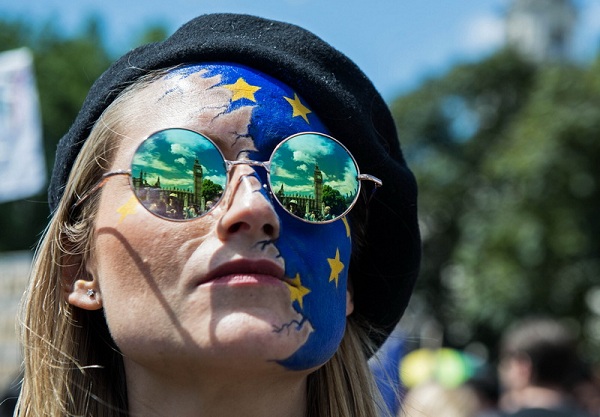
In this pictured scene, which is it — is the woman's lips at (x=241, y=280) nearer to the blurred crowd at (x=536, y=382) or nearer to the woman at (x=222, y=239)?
the woman at (x=222, y=239)

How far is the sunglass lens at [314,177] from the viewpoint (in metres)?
1.88

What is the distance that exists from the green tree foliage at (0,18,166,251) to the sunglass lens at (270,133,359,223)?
20.9m

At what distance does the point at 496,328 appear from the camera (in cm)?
2581

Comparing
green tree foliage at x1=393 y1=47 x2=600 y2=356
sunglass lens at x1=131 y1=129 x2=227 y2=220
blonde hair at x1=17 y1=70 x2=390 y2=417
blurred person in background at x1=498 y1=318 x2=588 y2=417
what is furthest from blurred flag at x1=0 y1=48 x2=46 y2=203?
green tree foliage at x1=393 y1=47 x2=600 y2=356

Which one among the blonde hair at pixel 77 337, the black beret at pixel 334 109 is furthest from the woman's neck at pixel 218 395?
the black beret at pixel 334 109

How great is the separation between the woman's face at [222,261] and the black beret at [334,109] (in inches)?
2.6

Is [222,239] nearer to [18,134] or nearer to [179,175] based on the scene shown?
[179,175]

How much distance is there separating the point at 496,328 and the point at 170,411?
24.9 meters

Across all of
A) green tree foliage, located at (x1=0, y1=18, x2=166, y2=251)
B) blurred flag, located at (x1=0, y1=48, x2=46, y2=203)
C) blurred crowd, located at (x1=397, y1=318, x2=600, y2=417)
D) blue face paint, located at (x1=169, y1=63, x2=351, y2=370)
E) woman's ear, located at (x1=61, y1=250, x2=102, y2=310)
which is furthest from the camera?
green tree foliage, located at (x1=0, y1=18, x2=166, y2=251)

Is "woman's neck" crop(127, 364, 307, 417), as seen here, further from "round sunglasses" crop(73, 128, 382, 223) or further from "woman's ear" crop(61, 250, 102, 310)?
"round sunglasses" crop(73, 128, 382, 223)

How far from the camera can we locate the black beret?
206 cm

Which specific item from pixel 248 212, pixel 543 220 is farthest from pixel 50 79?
pixel 248 212

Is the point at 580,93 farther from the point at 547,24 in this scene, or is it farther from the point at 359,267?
the point at 547,24

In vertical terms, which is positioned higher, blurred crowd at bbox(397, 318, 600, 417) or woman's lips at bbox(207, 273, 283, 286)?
woman's lips at bbox(207, 273, 283, 286)
